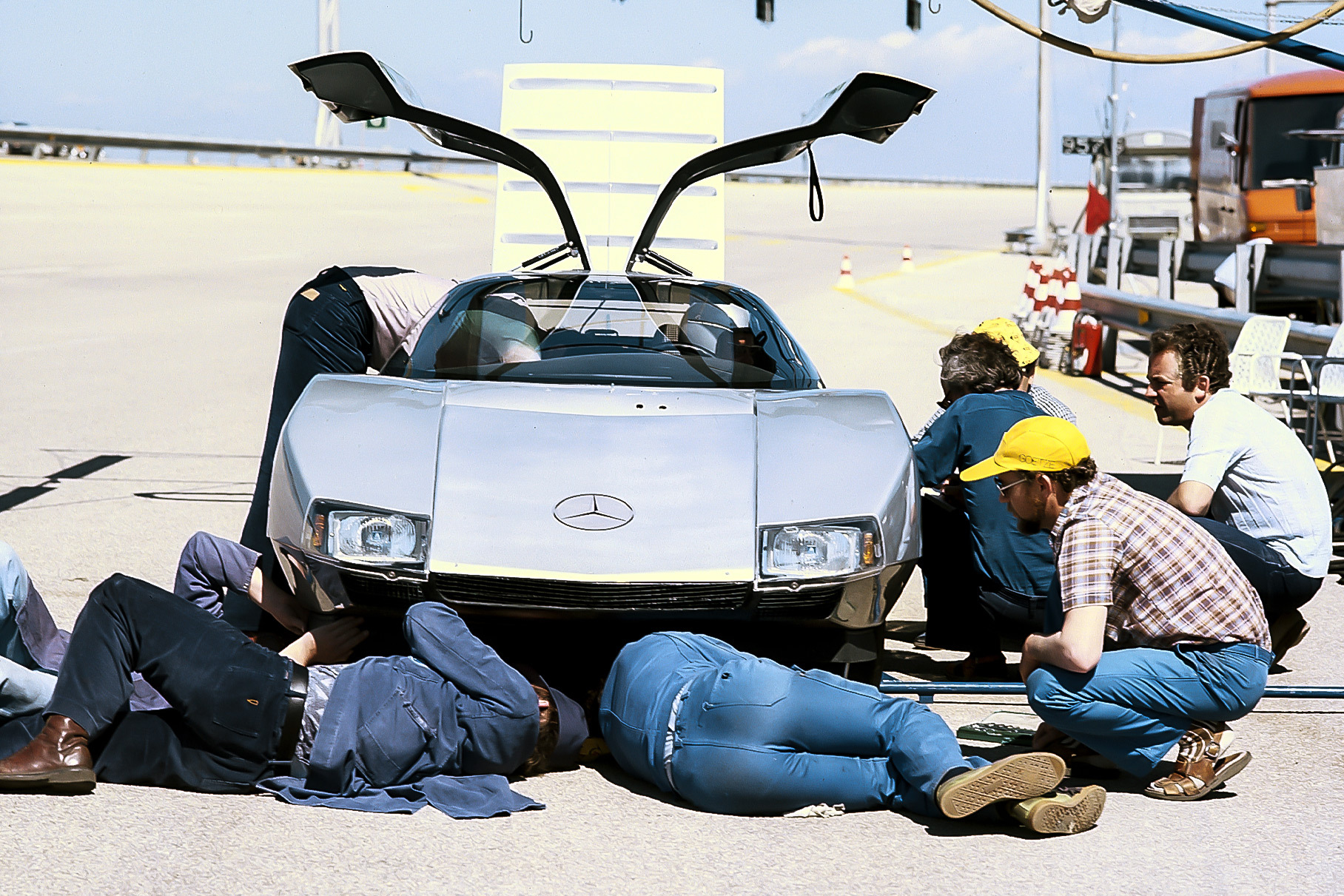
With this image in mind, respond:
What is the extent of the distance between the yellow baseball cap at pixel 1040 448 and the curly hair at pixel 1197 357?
121 cm

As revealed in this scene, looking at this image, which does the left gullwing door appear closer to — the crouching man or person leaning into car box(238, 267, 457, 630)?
person leaning into car box(238, 267, 457, 630)

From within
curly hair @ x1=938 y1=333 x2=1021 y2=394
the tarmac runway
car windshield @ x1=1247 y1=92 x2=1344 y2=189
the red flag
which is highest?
car windshield @ x1=1247 y1=92 x2=1344 y2=189

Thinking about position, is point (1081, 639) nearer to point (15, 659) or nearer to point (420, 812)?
point (420, 812)

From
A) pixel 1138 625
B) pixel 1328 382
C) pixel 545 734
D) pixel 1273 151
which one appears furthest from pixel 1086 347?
pixel 545 734

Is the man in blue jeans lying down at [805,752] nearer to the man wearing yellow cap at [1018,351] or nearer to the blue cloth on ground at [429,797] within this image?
the blue cloth on ground at [429,797]

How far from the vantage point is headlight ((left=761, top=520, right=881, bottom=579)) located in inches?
165

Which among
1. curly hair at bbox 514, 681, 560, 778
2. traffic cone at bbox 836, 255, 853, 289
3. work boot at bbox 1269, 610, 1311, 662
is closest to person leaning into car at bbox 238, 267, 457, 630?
curly hair at bbox 514, 681, 560, 778

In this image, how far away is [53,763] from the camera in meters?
3.75

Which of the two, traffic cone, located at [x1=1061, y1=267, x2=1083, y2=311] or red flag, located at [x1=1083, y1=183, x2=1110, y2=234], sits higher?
red flag, located at [x1=1083, y1=183, x2=1110, y2=234]

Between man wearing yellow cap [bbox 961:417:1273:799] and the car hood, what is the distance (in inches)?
32.1

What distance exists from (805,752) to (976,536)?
1563 millimetres

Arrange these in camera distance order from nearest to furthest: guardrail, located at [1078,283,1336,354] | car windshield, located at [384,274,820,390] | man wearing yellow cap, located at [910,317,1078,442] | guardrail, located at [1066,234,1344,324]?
car windshield, located at [384,274,820,390] < man wearing yellow cap, located at [910,317,1078,442] < guardrail, located at [1078,283,1336,354] < guardrail, located at [1066,234,1344,324]

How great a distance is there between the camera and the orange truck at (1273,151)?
1662 cm

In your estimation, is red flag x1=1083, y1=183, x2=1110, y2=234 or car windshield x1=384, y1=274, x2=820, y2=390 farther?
red flag x1=1083, y1=183, x2=1110, y2=234
